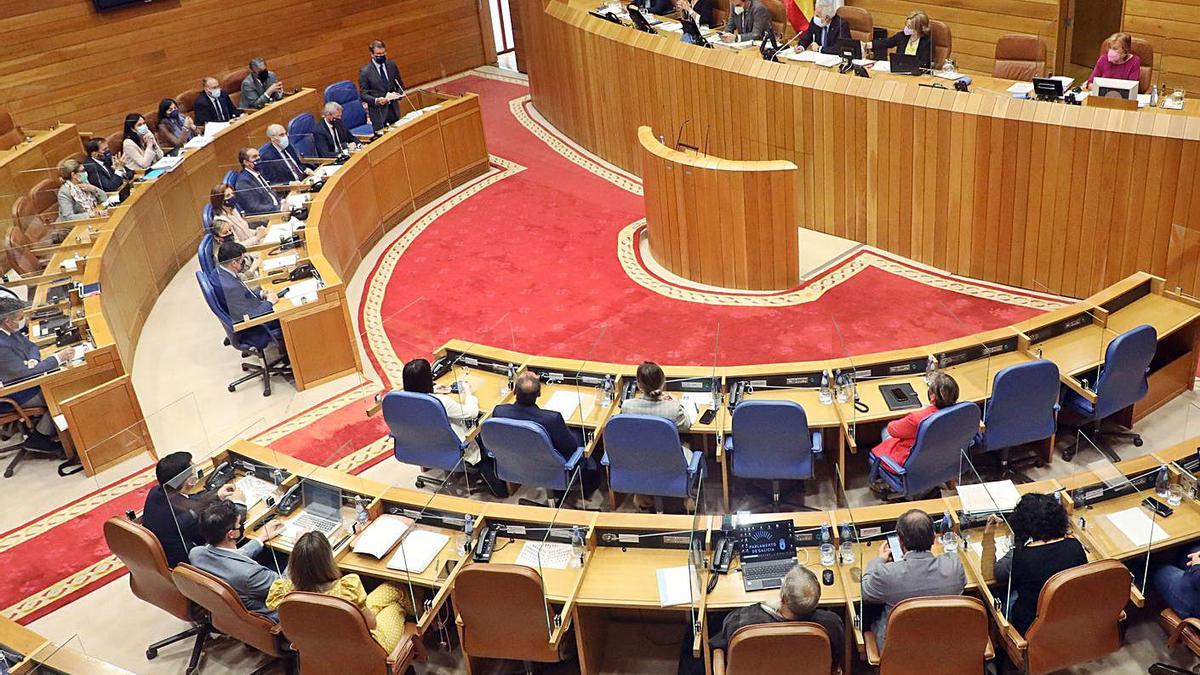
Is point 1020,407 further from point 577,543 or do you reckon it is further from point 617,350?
point 617,350

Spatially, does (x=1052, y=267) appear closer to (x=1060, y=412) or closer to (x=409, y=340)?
(x=1060, y=412)

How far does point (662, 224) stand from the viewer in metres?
9.82

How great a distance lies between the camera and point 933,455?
5.95 meters

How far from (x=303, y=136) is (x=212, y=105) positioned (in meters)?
1.80

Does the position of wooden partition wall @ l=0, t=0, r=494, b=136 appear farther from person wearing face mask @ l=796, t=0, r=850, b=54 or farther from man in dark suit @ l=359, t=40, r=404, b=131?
person wearing face mask @ l=796, t=0, r=850, b=54

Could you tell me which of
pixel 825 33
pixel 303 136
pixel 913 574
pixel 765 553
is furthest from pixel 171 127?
pixel 913 574

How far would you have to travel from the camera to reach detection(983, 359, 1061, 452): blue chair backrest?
6.08m

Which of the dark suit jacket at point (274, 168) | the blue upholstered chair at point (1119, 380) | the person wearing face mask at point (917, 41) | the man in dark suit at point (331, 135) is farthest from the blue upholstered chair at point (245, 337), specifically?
the person wearing face mask at point (917, 41)

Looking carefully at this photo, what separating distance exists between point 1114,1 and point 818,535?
9149 mm

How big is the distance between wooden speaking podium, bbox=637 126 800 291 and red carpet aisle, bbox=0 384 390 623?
9.99ft

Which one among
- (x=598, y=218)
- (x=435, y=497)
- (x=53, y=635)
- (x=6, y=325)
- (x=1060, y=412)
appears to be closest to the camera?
(x=435, y=497)

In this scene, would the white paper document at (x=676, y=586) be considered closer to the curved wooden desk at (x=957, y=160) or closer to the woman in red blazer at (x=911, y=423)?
the woman in red blazer at (x=911, y=423)

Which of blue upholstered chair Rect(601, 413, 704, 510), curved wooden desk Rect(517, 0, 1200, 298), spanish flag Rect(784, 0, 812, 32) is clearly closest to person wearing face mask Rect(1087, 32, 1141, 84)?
curved wooden desk Rect(517, 0, 1200, 298)

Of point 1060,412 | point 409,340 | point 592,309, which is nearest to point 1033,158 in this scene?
point 1060,412
